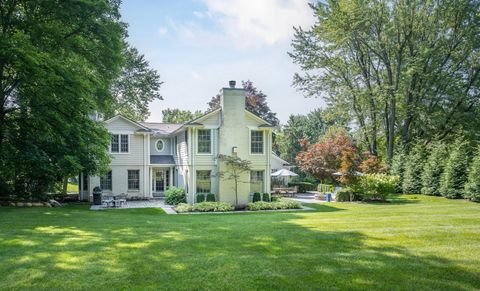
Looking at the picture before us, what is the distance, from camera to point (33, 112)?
1645 centimetres

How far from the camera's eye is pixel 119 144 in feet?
83.7

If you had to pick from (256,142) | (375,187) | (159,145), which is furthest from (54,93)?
(375,187)

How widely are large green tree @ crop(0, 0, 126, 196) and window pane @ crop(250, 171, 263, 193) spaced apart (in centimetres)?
895

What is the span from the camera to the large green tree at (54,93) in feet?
52.0

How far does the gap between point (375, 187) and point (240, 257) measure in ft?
56.9

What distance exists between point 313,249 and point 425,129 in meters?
26.6

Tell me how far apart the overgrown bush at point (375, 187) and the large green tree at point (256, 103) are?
26064 millimetres

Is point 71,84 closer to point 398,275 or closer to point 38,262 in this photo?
point 38,262

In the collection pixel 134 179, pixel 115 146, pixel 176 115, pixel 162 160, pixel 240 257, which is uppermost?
pixel 176 115

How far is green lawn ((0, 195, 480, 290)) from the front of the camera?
5.54 meters

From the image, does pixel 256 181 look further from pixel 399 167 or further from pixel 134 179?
pixel 399 167

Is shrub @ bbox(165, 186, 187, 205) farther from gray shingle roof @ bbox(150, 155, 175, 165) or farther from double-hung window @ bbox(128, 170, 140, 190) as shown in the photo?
double-hung window @ bbox(128, 170, 140, 190)

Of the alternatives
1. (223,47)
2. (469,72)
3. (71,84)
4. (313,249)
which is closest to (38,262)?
(313,249)

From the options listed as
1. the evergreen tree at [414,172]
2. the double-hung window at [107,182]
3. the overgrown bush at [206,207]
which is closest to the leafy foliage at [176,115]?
the double-hung window at [107,182]
